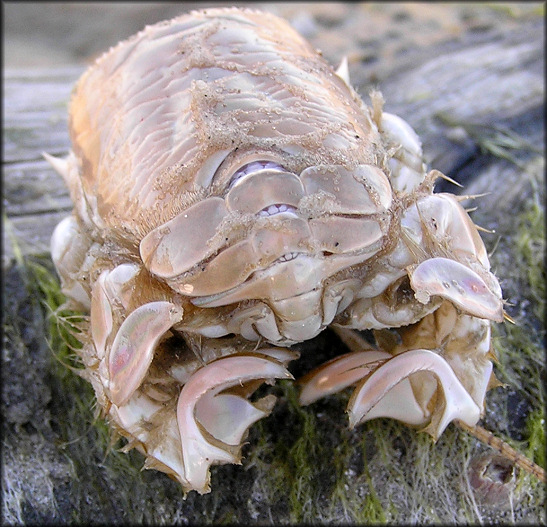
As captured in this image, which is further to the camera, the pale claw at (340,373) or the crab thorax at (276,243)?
the pale claw at (340,373)

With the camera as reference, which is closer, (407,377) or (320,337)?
(407,377)

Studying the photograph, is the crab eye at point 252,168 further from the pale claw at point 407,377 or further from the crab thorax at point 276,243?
the pale claw at point 407,377

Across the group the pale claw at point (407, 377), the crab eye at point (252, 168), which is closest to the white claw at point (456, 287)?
the pale claw at point (407, 377)

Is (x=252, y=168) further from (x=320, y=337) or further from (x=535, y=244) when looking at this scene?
(x=535, y=244)

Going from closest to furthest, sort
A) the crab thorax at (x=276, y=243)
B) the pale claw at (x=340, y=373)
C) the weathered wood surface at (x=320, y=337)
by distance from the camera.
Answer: the crab thorax at (x=276, y=243) → the pale claw at (x=340, y=373) → the weathered wood surface at (x=320, y=337)

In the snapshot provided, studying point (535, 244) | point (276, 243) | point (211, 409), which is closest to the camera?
point (276, 243)

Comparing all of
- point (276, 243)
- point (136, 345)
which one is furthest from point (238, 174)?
point (136, 345)

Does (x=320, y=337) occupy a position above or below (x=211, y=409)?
below
